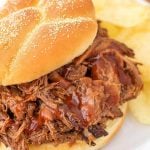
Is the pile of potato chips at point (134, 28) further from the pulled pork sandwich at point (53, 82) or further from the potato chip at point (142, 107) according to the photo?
the pulled pork sandwich at point (53, 82)

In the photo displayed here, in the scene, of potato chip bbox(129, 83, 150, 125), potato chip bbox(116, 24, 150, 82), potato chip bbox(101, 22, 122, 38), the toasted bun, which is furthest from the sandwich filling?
potato chip bbox(101, 22, 122, 38)

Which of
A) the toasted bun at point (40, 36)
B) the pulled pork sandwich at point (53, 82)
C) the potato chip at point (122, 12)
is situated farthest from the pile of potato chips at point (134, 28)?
the toasted bun at point (40, 36)

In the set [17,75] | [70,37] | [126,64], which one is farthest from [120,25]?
[17,75]

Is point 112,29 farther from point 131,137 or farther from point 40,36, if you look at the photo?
point 40,36

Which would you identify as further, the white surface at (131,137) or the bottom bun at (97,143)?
the white surface at (131,137)

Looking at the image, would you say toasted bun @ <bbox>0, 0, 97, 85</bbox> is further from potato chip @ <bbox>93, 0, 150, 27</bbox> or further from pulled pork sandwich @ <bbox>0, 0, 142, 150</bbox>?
potato chip @ <bbox>93, 0, 150, 27</bbox>

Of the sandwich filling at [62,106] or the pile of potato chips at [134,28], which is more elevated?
the sandwich filling at [62,106]

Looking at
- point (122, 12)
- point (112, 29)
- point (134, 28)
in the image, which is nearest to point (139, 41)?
point (134, 28)

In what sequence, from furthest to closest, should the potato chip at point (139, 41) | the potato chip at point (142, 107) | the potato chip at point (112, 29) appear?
the potato chip at point (112, 29), the potato chip at point (139, 41), the potato chip at point (142, 107)
